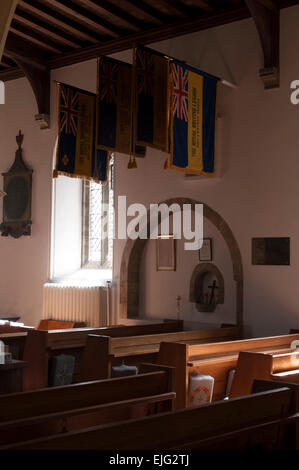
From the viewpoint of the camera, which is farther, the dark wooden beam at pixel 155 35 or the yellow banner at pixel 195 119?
the dark wooden beam at pixel 155 35

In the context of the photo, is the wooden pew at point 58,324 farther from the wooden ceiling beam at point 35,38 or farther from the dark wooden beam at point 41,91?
the wooden ceiling beam at point 35,38

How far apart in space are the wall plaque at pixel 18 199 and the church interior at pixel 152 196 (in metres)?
0.03

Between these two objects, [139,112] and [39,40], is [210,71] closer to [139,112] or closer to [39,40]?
[139,112]

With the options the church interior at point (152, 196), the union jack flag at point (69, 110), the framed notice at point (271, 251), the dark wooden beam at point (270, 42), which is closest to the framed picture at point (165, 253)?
the church interior at point (152, 196)

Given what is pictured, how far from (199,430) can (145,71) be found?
5.07m

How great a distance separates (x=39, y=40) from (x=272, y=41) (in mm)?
3754

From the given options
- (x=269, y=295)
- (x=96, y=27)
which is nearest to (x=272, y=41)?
(x=96, y=27)

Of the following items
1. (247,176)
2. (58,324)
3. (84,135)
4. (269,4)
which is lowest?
(58,324)

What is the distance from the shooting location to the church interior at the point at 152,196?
6387 mm

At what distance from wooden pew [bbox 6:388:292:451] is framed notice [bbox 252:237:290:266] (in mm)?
4161

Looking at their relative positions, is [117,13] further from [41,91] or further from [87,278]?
[87,278]

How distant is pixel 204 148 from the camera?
7523 millimetres

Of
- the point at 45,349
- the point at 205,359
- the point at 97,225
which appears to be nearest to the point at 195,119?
the point at 205,359

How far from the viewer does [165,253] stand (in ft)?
28.6
